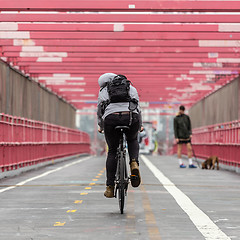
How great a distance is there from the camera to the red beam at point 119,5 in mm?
16016

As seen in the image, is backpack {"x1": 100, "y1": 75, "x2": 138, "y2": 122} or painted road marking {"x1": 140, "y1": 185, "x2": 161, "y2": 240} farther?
backpack {"x1": 100, "y1": 75, "x2": 138, "y2": 122}

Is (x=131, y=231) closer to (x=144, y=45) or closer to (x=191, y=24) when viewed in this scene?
(x=191, y=24)

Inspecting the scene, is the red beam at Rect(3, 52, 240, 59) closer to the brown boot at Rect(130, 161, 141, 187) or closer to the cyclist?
the cyclist

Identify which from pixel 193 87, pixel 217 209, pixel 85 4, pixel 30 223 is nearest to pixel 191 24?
pixel 85 4

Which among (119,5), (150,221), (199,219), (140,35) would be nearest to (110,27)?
(140,35)

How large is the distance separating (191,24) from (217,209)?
12280 mm

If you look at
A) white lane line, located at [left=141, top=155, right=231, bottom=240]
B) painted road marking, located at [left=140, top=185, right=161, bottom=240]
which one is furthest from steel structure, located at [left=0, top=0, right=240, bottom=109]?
painted road marking, located at [left=140, top=185, right=161, bottom=240]

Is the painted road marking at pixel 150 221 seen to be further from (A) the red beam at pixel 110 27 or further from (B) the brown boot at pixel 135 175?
(A) the red beam at pixel 110 27

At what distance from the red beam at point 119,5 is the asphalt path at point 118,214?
564cm

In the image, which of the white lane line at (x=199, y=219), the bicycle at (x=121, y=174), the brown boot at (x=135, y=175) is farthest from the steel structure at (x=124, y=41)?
the brown boot at (x=135, y=175)

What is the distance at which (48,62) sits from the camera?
2692 cm

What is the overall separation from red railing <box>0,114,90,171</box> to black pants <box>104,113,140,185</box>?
7.18 metres

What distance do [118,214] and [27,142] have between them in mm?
11635

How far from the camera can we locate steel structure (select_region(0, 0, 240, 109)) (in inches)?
643
